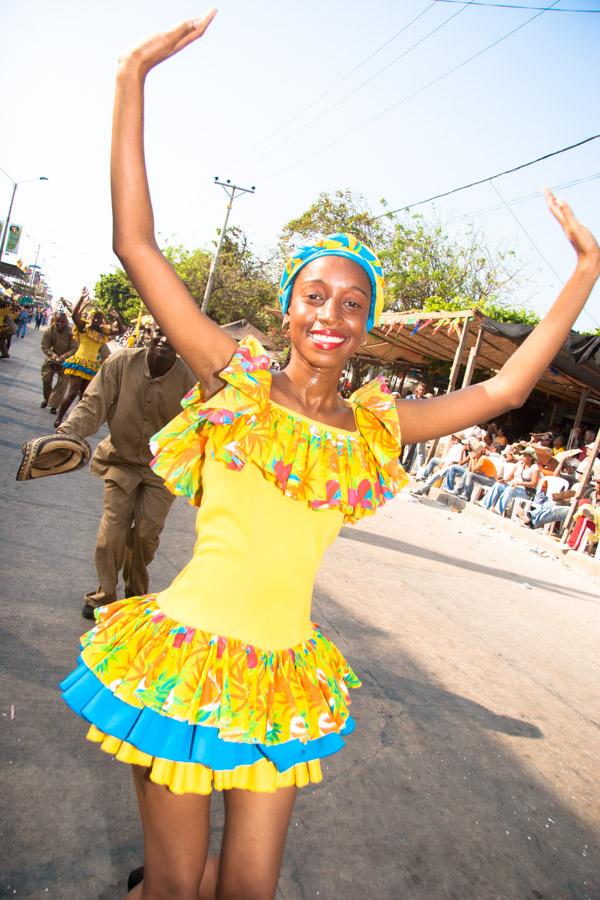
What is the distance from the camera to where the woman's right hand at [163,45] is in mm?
1573

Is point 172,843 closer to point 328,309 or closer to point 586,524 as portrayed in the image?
point 328,309

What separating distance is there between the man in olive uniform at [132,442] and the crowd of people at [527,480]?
8.77 m

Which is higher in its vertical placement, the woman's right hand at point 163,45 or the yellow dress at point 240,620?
the woman's right hand at point 163,45

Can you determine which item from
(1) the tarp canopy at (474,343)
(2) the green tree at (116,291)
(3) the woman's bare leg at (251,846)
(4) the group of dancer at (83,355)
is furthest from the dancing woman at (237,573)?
(2) the green tree at (116,291)

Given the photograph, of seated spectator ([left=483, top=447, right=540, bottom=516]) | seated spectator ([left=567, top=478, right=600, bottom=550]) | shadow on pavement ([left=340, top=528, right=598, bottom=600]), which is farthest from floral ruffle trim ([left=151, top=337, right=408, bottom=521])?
seated spectator ([left=483, top=447, right=540, bottom=516])

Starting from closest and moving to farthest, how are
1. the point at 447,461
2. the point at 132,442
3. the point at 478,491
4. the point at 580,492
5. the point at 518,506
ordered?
the point at 132,442
the point at 580,492
the point at 518,506
the point at 478,491
the point at 447,461

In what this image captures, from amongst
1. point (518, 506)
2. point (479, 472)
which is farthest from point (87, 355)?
point (479, 472)

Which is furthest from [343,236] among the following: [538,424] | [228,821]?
[538,424]

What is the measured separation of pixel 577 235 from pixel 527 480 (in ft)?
38.2

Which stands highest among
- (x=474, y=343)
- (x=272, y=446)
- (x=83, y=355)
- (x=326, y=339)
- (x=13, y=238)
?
(x=13, y=238)

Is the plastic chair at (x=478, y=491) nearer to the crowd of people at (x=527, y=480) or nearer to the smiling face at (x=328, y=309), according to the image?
the crowd of people at (x=527, y=480)

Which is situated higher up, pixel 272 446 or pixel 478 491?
pixel 272 446

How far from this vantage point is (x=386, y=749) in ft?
11.1

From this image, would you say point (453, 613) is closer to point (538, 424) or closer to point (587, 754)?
point (587, 754)
